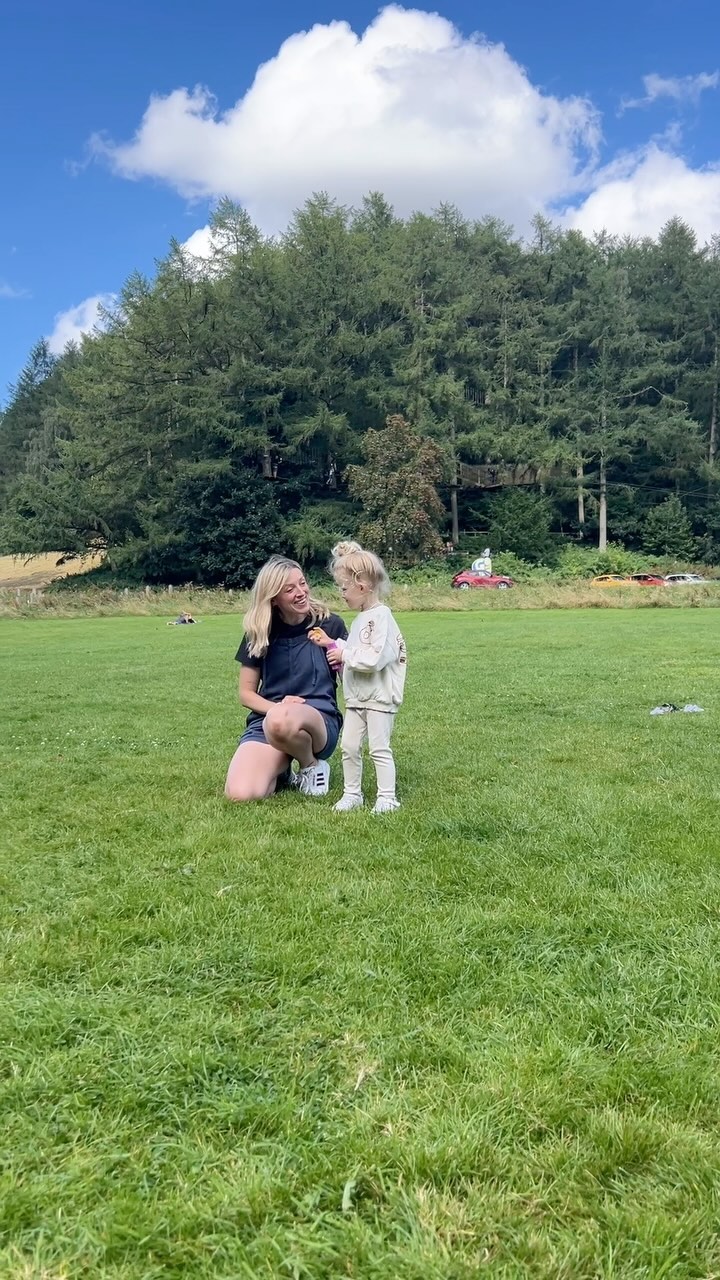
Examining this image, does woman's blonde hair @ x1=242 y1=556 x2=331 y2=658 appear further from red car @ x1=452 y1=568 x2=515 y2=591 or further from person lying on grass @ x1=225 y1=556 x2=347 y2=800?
red car @ x1=452 y1=568 x2=515 y2=591

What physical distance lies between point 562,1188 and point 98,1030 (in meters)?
1.40

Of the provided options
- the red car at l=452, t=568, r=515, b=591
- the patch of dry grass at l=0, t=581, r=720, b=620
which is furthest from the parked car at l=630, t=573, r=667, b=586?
the red car at l=452, t=568, r=515, b=591

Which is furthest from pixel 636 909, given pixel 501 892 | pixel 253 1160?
pixel 253 1160

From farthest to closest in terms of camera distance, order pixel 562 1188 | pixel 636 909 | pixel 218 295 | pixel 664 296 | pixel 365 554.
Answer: pixel 664 296
pixel 218 295
pixel 365 554
pixel 636 909
pixel 562 1188

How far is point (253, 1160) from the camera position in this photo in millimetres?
1910

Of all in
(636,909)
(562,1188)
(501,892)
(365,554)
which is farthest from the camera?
(365,554)

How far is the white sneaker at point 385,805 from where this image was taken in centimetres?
491

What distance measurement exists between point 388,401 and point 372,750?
4943 centimetres

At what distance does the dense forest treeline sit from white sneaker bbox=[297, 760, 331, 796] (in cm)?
4012

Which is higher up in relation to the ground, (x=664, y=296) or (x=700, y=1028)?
(x=664, y=296)

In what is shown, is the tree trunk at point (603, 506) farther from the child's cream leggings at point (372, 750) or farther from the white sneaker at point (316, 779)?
the child's cream leggings at point (372, 750)

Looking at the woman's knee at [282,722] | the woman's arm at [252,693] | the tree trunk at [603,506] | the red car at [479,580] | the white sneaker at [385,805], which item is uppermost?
the tree trunk at [603,506]

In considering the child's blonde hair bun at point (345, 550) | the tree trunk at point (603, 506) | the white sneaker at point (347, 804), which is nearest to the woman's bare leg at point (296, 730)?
the white sneaker at point (347, 804)

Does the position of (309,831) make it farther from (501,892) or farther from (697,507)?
(697,507)
